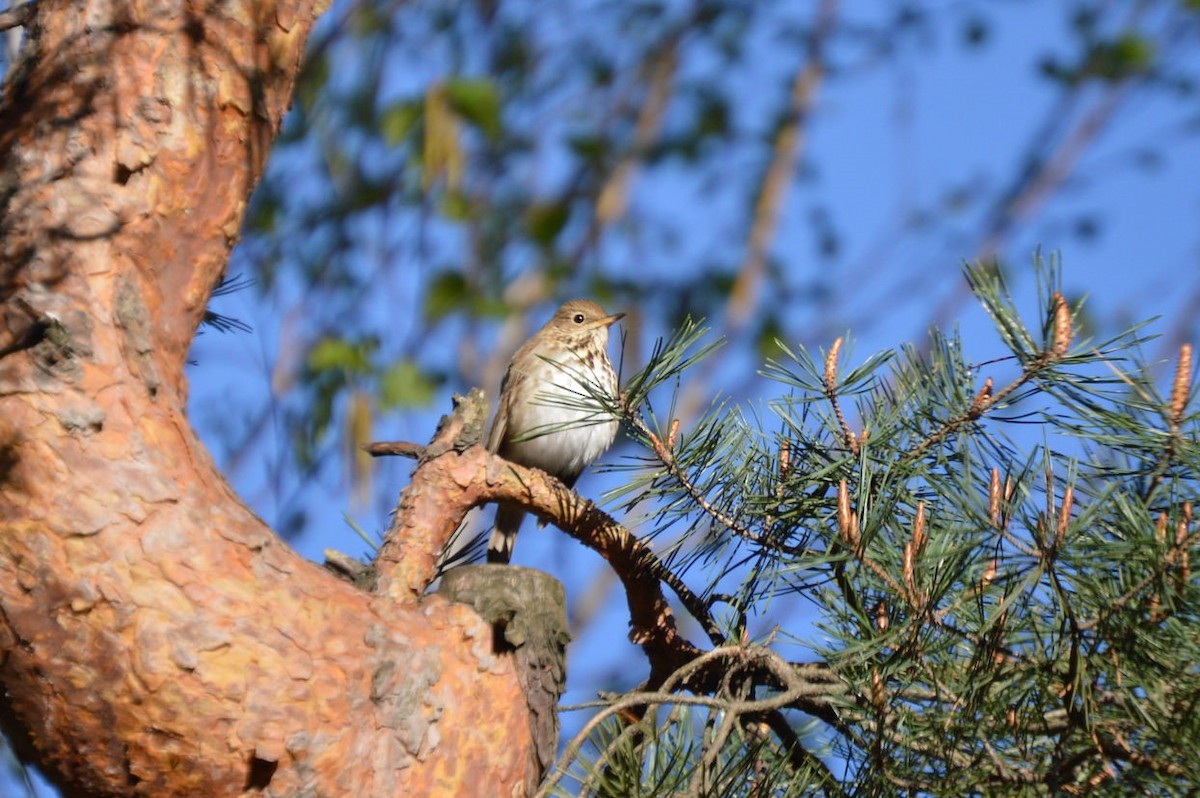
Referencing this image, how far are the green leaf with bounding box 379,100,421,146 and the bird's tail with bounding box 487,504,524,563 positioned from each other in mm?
2427

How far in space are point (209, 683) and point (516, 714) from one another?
1.85 feet

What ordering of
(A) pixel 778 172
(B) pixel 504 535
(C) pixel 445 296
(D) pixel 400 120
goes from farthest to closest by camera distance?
(A) pixel 778 172
(C) pixel 445 296
(D) pixel 400 120
(B) pixel 504 535

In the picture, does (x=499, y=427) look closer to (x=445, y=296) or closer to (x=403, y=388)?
(x=403, y=388)

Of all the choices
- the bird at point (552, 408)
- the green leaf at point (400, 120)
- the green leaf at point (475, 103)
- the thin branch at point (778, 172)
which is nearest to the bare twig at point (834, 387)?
the bird at point (552, 408)

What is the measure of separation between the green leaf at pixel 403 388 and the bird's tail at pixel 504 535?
220 centimetres

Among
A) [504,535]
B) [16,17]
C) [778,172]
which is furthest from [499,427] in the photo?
[778,172]

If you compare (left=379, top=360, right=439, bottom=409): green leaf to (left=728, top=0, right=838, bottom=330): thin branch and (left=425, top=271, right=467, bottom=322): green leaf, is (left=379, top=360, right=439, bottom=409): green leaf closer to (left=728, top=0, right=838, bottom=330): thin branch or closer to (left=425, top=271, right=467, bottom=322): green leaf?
(left=425, top=271, right=467, bottom=322): green leaf

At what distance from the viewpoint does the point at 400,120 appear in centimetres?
603

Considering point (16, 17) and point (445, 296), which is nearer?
point (16, 17)

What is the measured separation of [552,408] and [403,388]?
7.04 ft

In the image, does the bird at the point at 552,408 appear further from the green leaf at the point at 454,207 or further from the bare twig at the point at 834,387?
the bare twig at the point at 834,387

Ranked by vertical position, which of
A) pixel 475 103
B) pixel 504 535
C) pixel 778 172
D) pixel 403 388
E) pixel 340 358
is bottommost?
pixel 504 535

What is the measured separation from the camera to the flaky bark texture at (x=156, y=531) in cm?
203

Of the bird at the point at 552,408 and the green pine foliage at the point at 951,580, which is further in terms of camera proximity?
the bird at the point at 552,408
